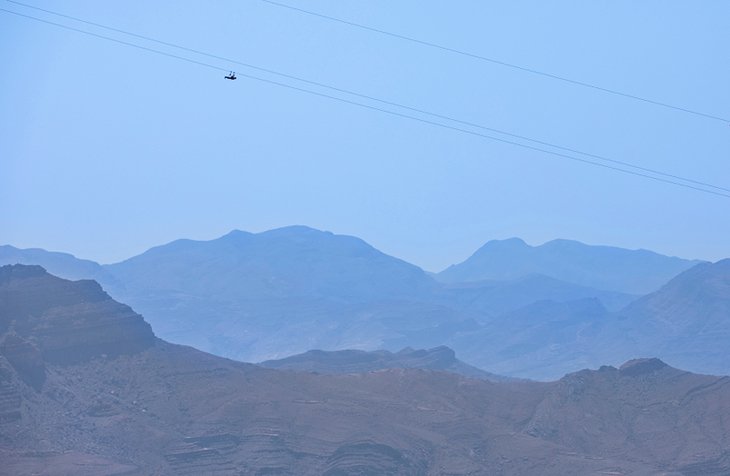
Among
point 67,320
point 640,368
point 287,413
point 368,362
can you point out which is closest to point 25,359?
point 67,320

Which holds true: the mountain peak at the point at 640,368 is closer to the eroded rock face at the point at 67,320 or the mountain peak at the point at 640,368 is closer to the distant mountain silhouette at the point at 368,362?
the distant mountain silhouette at the point at 368,362

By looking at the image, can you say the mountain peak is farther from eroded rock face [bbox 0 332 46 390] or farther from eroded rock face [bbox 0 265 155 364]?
eroded rock face [bbox 0 332 46 390]

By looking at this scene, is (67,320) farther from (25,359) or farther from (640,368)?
(640,368)

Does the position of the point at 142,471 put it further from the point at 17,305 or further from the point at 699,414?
the point at 699,414

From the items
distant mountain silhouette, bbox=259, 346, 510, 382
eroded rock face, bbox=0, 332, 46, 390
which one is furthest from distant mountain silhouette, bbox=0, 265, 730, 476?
distant mountain silhouette, bbox=259, 346, 510, 382

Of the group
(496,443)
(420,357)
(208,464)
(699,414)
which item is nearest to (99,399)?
(208,464)
